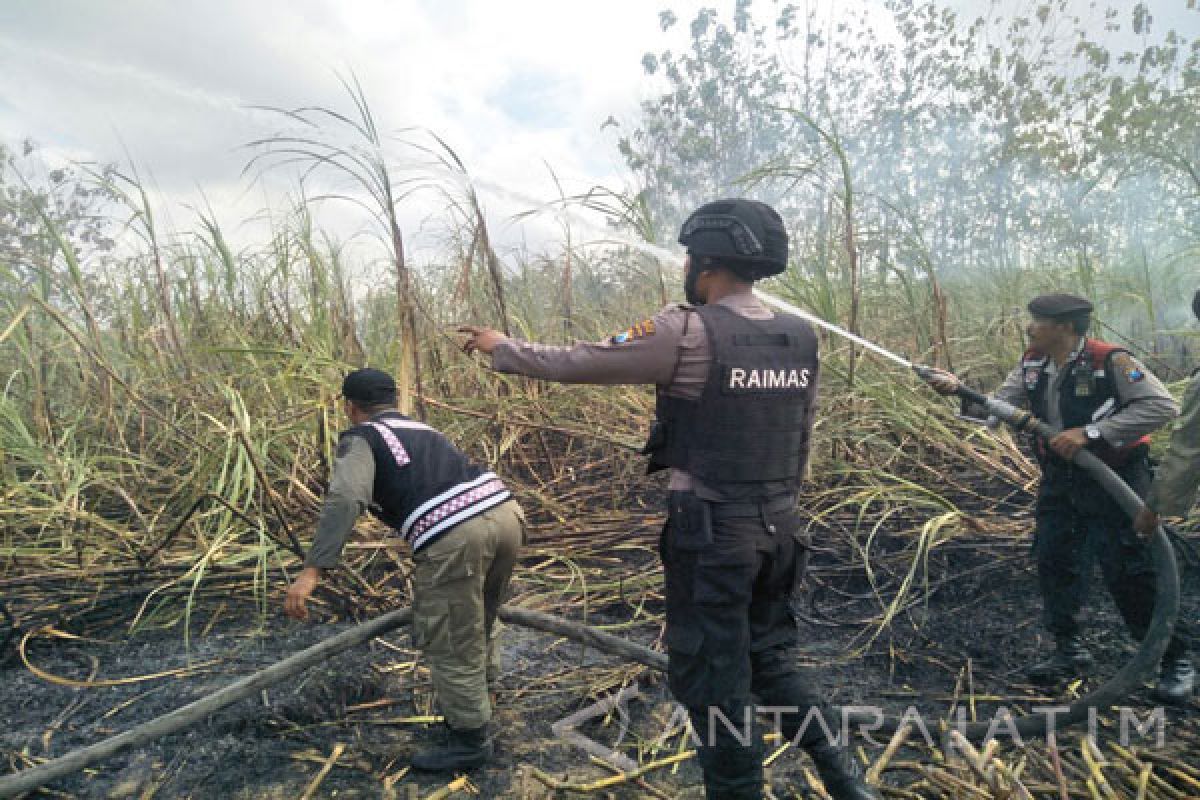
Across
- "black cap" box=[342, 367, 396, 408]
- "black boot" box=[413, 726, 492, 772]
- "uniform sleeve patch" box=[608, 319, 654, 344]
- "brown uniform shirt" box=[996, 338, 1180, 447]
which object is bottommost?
"black boot" box=[413, 726, 492, 772]

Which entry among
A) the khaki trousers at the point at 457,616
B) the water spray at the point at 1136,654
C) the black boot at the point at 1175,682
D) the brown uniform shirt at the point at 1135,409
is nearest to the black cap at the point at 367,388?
the khaki trousers at the point at 457,616

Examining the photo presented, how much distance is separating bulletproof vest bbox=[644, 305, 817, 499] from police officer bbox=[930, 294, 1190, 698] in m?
0.97

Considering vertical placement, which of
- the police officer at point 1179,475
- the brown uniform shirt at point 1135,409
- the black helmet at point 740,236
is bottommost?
the police officer at point 1179,475

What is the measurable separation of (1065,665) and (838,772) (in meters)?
1.47

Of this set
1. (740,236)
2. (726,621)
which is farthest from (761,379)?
(726,621)

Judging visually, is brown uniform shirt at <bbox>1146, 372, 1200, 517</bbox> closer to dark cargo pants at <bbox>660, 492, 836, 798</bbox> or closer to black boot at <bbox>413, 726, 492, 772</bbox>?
dark cargo pants at <bbox>660, 492, 836, 798</bbox>

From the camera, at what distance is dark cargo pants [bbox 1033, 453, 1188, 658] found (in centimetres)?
266

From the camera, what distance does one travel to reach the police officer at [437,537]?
7.05 ft

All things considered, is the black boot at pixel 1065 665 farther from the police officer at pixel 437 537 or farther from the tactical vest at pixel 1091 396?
the police officer at pixel 437 537

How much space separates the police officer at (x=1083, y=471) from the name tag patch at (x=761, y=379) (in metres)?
0.96

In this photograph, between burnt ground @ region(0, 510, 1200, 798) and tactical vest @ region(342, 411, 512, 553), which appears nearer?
burnt ground @ region(0, 510, 1200, 798)

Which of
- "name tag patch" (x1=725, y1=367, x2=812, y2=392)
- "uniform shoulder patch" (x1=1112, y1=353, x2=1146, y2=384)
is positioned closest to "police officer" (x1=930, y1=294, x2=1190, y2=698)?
"uniform shoulder patch" (x1=1112, y1=353, x2=1146, y2=384)

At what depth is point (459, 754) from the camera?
217 cm

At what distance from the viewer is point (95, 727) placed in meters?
2.29
